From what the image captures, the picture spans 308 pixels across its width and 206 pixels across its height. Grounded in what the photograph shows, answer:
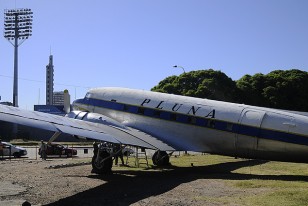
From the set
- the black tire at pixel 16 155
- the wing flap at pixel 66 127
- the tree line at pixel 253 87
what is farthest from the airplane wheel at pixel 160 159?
the tree line at pixel 253 87

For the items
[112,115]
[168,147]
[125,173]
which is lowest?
[125,173]

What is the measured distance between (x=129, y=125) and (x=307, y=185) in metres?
11.2

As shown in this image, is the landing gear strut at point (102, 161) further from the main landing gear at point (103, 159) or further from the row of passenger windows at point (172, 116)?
the row of passenger windows at point (172, 116)

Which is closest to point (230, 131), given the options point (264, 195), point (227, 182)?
point (227, 182)

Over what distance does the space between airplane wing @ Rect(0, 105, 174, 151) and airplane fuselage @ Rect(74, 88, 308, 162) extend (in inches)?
41.8

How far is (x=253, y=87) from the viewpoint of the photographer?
6325cm

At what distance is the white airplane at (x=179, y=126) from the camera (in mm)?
17391

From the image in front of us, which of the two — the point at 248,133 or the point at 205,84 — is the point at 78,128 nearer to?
the point at 248,133

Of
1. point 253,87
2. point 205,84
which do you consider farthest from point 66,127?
point 253,87

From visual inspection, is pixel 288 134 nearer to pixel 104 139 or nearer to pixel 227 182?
pixel 227 182

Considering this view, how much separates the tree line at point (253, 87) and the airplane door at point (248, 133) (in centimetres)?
4050

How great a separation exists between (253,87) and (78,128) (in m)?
50.0

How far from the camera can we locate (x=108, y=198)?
42.6 feet

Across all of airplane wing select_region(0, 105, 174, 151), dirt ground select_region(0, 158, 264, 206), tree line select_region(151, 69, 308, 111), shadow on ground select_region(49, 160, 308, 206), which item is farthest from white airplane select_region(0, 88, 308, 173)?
tree line select_region(151, 69, 308, 111)
